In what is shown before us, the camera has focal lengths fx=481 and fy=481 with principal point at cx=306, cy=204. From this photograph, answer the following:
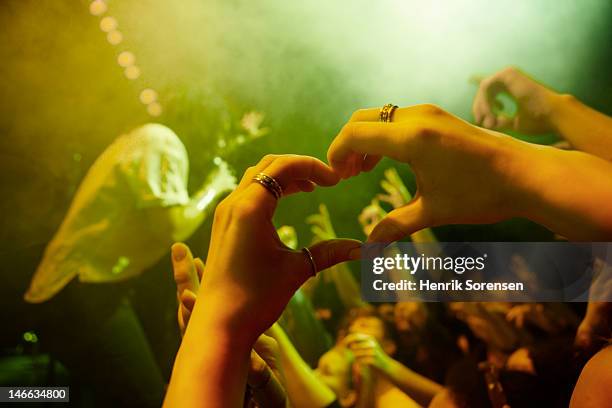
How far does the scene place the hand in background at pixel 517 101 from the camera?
2068mm

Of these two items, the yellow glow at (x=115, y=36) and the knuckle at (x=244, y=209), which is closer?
the knuckle at (x=244, y=209)

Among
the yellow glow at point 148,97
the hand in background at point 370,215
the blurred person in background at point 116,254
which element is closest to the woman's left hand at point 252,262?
the hand in background at point 370,215

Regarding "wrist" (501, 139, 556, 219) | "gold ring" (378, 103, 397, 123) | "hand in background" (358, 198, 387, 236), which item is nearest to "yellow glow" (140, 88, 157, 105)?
"hand in background" (358, 198, 387, 236)

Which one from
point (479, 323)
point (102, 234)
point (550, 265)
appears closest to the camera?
point (550, 265)

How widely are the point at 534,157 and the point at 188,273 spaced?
0.72 meters

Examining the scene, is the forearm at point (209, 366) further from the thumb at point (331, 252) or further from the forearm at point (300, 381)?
the forearm at point (300, 381)

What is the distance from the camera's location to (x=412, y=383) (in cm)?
206

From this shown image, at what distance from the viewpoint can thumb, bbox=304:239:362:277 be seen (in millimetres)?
839

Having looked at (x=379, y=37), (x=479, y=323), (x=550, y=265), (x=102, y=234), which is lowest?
(x=479, y=323)

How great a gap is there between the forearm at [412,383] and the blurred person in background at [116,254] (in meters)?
1.03

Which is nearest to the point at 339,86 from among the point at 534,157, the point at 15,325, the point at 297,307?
the point at 297,307

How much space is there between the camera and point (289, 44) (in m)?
2.38

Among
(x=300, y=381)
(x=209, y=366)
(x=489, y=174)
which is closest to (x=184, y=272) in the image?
(x=209, y=366)

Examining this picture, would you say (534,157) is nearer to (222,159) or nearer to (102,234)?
(222,159)
